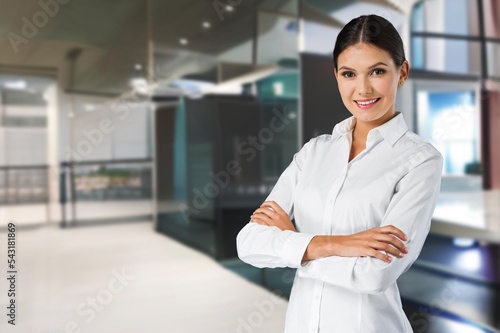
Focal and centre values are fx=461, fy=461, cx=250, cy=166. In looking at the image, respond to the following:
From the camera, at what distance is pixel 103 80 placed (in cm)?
249

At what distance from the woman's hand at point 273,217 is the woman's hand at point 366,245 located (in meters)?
0.14

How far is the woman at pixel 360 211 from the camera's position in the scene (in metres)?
1.02

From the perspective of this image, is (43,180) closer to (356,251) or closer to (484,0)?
(356,251)

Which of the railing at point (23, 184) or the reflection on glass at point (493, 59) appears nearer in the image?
the railing at point (23, 184)

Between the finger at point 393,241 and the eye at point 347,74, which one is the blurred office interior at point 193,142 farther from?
the finger at point 393,241

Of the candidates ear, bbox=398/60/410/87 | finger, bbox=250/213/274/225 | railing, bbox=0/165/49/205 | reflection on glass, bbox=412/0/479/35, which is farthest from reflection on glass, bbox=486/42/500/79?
railing, bbox=0/165/49/205

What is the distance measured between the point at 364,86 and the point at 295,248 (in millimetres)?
409

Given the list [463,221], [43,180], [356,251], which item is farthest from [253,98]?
[356,251]

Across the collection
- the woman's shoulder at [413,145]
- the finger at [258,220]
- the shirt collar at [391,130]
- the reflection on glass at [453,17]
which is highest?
the reflection on glass at [453,17]

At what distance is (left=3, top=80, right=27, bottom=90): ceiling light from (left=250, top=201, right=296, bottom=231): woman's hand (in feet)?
5.36

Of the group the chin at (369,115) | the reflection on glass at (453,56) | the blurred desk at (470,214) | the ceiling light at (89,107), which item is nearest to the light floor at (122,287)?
the ceiling light at (89,107)

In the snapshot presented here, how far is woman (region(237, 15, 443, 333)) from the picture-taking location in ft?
3.35

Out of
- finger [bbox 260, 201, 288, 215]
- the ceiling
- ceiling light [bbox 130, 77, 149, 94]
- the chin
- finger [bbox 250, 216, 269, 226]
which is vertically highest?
the ceiling

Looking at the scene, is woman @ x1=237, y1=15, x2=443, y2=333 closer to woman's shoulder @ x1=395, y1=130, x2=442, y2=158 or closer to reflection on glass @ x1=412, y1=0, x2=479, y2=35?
woman's shoulder @ x1=395, y1=130, x2=442, y2=158
